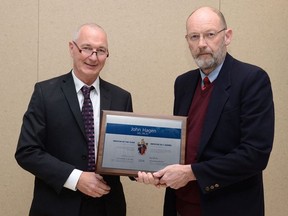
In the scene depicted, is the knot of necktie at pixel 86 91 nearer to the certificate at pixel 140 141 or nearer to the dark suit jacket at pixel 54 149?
the dark suit jacket at pixel 54 149

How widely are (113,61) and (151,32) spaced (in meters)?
0.39

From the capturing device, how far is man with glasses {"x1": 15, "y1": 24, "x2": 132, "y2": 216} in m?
1.94

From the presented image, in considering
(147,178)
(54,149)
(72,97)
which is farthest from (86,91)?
(147,178)

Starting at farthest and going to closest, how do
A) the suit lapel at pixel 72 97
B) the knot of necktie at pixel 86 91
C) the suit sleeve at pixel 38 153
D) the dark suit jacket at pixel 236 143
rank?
the knot of necktie at pixel 86 91 → the suit lapel at pixel 72 97 → the suit sleeve at pixel 38 153 → the dark suit jacket at pixel 236 143

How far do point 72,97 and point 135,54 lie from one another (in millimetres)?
1052

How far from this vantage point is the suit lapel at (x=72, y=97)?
2.02 m

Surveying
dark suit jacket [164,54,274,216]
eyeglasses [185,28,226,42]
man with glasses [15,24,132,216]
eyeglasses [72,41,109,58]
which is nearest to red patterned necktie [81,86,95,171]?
man with glasses [15,24,132,216]

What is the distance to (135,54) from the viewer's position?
3008 millimetres

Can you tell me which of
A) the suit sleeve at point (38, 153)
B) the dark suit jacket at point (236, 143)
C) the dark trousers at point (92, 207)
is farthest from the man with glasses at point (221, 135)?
the suit sleeve at point (38, 153)

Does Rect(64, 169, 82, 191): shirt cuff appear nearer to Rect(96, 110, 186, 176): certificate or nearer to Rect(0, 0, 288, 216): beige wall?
Rect(96, 110, 186, 176): certificate

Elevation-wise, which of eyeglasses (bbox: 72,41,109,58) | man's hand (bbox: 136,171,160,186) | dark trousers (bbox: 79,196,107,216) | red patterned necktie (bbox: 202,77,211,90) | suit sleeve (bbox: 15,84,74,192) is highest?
eyeglasses (bbox: 72,41,109,58)

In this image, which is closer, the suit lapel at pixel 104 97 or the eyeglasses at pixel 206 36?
the eyeglasses at pixel 206 36

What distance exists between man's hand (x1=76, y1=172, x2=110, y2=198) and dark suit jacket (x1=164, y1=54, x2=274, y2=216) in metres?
0.51

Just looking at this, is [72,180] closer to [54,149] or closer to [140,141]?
[54,149]
